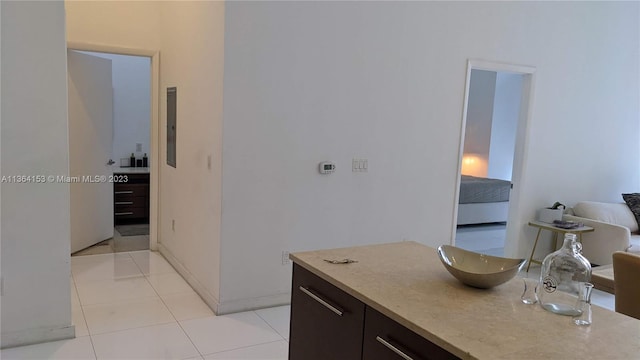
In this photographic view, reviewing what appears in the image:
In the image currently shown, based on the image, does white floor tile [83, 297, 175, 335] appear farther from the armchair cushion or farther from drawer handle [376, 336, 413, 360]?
the armchair cushion

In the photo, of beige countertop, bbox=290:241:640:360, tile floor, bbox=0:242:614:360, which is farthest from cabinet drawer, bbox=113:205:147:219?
beige countertop, bbox=290:241:640:360

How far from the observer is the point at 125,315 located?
3.49 m

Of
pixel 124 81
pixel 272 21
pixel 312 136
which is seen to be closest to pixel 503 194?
pixel 312 136

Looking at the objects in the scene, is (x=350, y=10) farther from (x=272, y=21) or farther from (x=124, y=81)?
(x=124, y=81)

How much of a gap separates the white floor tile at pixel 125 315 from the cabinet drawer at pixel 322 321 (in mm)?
1711

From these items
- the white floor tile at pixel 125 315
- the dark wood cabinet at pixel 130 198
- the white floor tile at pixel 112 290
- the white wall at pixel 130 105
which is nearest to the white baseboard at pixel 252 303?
the white floor tile at pixel 125 315

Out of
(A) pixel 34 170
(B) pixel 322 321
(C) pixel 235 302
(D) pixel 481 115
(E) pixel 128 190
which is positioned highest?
(D) pixel 481 115

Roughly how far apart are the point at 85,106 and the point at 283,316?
3092 millimetres

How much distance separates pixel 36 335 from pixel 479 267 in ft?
8.93

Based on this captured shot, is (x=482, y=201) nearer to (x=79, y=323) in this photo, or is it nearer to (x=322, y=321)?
(x=79, y=323)

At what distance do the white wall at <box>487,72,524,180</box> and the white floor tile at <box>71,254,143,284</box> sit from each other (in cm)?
666

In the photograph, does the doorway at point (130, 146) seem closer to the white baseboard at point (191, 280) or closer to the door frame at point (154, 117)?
the door frame at point (154, 117)

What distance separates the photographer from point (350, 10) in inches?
149

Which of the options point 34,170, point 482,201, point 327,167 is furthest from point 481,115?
point 34,170
